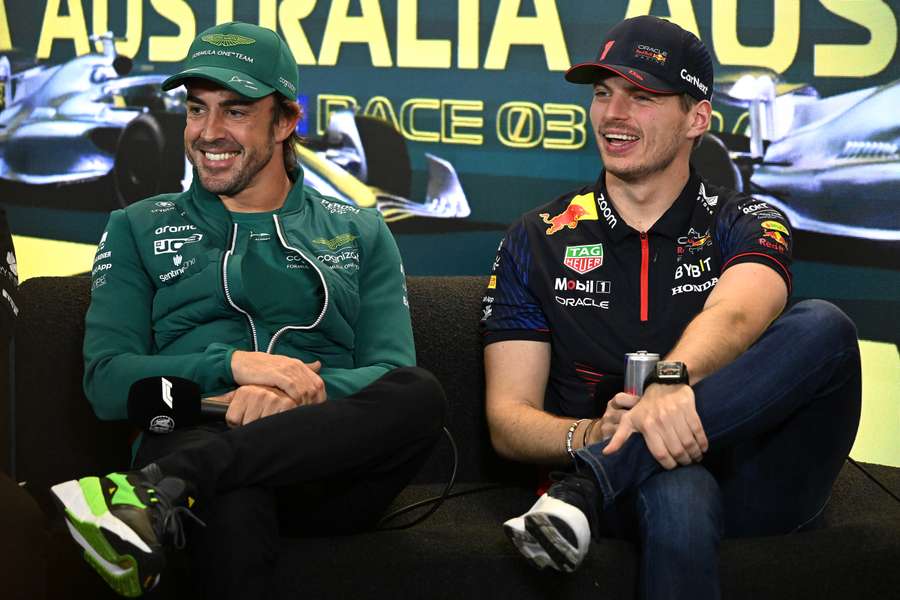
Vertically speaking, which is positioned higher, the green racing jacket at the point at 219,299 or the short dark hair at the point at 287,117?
the short dark hair at the point at 287,117

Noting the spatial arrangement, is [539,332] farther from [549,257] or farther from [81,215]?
[81,215]

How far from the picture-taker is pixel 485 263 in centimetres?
329

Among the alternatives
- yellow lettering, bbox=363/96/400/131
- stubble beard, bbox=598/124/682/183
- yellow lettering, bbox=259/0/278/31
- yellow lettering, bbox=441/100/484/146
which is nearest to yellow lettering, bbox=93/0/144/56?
yellow lettering, bbox=259/0/278/31

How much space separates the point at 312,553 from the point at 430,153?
1.63 metres

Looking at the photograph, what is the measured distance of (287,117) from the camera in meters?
2.38

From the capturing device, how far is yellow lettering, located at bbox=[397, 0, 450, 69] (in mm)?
3273

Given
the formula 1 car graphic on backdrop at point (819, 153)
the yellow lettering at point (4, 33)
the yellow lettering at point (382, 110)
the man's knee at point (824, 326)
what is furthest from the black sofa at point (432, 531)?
the yellow lettering at point (4, 33)

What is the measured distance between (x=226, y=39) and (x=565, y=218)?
0.73 metres

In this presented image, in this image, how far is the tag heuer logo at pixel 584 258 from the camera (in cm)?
232

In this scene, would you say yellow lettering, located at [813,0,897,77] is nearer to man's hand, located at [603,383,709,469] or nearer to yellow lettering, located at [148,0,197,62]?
man's hand, located at [603,383,709,469]

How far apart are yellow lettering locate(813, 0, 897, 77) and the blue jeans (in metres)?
1.33

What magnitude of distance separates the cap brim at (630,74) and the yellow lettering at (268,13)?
4.10 feet

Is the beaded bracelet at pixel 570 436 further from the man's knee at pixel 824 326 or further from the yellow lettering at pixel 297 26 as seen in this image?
the yellow lettering at pixel 297 26

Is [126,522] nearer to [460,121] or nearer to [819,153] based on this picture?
[460,121]
